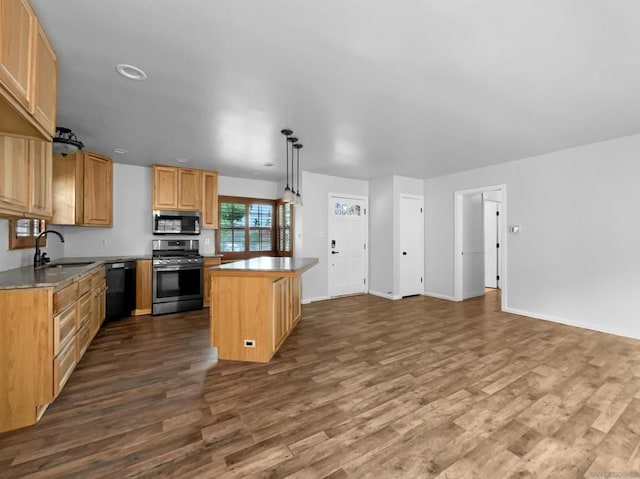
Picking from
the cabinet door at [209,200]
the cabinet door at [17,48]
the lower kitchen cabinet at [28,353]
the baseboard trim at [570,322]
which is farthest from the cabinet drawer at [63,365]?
the baseboard trim at [570,322]

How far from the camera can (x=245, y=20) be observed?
1.64m

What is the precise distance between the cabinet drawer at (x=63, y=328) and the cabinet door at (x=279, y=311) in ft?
5.49

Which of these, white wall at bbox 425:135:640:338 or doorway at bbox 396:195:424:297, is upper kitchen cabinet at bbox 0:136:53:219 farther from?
white wall at bbox 425:135:640:338

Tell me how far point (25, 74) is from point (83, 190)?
323 cm

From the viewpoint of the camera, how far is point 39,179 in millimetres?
2512

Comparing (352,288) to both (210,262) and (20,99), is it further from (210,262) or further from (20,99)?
(20,99)

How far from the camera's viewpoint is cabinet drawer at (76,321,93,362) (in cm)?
263

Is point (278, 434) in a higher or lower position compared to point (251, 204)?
lower

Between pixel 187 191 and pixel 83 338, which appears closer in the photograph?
pixel 83 338

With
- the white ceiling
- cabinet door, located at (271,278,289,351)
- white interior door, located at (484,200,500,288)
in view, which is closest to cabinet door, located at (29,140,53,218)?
the white ceiling

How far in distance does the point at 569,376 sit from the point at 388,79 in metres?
3.06

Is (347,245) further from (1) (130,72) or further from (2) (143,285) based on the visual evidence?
(1) (130,72)

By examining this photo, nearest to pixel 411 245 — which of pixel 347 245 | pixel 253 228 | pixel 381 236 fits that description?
pixel 381 236

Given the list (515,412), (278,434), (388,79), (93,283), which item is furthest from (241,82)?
(515,412)
